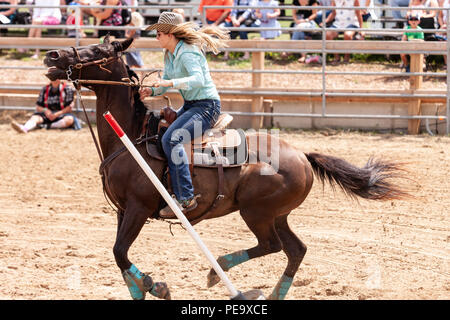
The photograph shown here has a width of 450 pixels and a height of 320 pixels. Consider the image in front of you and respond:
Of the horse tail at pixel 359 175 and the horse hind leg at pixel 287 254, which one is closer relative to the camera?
the horse hind leg at pixel 287 254

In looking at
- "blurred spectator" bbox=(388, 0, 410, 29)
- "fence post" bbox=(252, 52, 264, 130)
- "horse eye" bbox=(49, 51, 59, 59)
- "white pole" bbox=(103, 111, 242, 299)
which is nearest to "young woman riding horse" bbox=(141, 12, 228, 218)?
"white pole" bbox=(103, 111, 242, 299)

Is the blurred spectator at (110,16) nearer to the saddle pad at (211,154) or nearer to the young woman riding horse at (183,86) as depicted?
the young woman riding horse at (183,86)

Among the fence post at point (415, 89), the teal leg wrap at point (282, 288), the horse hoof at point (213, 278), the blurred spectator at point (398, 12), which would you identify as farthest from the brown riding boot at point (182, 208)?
the blurred spectator at point (398, 12)

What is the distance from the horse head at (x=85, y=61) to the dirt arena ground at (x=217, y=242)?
1.85 meters

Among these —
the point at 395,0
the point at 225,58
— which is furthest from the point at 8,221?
the point at 395,0

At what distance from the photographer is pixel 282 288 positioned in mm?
6098

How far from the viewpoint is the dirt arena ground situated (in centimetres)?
635

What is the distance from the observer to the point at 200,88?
19.6 ft

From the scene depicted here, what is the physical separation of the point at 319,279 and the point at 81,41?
8.33 m

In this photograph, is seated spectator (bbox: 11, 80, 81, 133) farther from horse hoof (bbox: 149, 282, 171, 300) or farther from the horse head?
horse hoof (bbox: 149, 282, 171, 300)

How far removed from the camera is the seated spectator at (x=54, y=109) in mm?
12797

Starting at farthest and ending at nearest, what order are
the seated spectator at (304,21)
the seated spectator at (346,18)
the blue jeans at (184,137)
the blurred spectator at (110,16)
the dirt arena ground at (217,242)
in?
1. the seated spectator at (304,21)
2. the blurred spectator at (110,16)
3. the seated spectator at (346,18)
4. the dirt arena ground at (217,242)
5. the blue jeans at (184,137)

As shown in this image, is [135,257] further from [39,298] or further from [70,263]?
[39,298]

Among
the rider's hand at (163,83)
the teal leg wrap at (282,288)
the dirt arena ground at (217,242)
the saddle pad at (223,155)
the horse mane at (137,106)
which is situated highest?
the rider's hand at (163,83)
